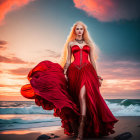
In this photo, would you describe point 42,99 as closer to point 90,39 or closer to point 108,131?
point 108,131

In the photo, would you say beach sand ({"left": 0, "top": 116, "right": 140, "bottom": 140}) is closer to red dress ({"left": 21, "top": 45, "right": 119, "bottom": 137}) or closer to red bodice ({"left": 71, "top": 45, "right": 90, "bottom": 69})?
red dress ({"left": 21, "top": 45, "right": 119, "bottom": 137})

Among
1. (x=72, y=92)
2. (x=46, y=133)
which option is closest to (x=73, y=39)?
(x=72, y=92)

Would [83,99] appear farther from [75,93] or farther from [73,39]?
[73,39]

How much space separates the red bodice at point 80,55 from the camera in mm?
3313

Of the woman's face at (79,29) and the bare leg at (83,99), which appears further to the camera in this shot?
the woman's face at (79,29)

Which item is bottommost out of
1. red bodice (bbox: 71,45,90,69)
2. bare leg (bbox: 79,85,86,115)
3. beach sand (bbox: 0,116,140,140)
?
beach sand (bbox: 0,116,140,140)

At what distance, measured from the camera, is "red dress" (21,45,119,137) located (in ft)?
9.63

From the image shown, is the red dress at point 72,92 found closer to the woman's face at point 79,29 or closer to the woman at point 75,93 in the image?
the woman at point 75,93

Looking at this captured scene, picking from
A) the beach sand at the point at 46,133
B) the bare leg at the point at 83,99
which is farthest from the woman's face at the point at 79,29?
the beach sand at the point at 46,133

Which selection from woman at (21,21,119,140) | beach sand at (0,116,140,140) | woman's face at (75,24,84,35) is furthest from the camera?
woman's face at (75,24,84,35)

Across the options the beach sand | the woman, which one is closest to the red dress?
the woman

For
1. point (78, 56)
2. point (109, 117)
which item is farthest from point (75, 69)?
point (109, 117)

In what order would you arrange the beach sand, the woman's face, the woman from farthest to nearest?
the woman's face
the beach sand
the woman

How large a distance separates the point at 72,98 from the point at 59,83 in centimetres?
41
